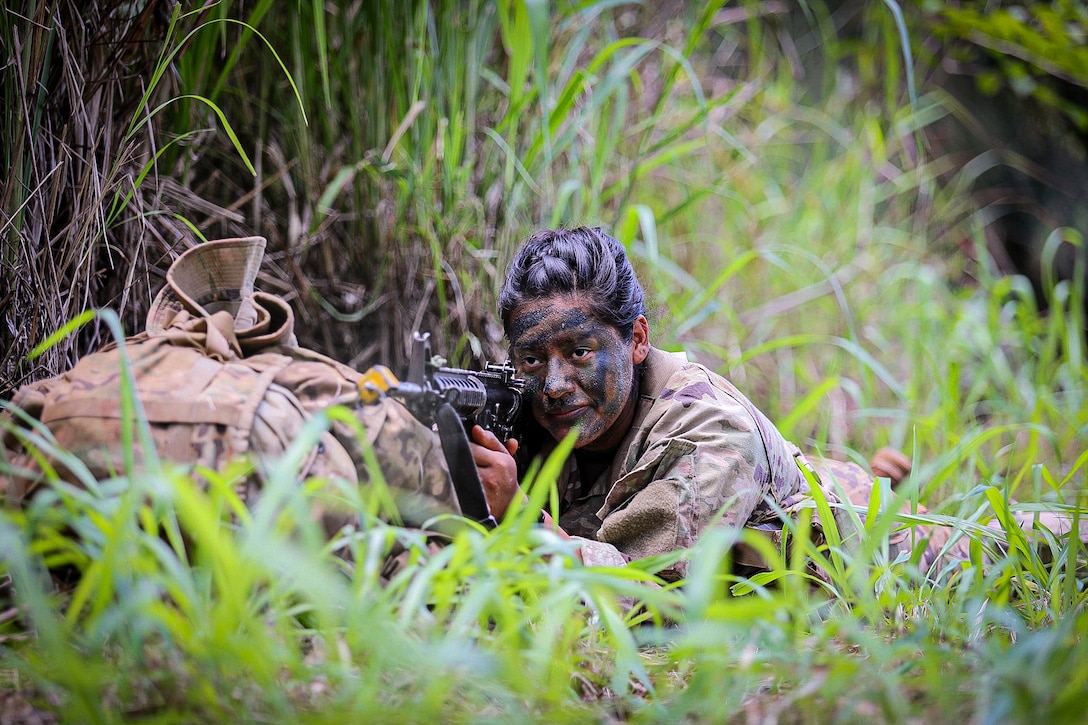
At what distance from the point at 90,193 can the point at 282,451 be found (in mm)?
951

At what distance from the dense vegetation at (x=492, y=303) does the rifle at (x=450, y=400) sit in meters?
0.25

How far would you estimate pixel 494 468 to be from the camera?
1.91 metres

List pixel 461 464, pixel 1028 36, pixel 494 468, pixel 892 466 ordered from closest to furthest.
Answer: pixel 461 464
pixel 494 468
pixel 892 466
pixel 1028 36

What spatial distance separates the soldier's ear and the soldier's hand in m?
0.54

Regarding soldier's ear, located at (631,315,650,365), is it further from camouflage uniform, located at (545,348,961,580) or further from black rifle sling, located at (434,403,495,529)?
black rifle sling, located at (434,403,495,529)

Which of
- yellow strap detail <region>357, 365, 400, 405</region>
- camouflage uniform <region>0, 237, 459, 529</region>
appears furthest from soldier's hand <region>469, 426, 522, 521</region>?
yellow strap detail <region>357, 365, 400, 405</region>

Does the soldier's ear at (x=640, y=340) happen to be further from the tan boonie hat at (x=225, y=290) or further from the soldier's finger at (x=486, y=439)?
the tan boonie hat at (x=225, y=290)

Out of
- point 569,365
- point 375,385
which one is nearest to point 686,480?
point 569,365

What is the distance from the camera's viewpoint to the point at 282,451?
59.3 inches

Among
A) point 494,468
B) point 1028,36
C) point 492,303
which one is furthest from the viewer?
point 1028,36

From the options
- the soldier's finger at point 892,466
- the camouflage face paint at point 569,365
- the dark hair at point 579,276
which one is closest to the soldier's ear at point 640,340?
the dark hair at point 579,276

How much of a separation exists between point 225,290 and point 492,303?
130 cm

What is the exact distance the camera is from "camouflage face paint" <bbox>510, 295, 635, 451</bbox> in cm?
214

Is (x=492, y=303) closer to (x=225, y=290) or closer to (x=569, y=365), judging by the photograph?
(x=569, y=365)
